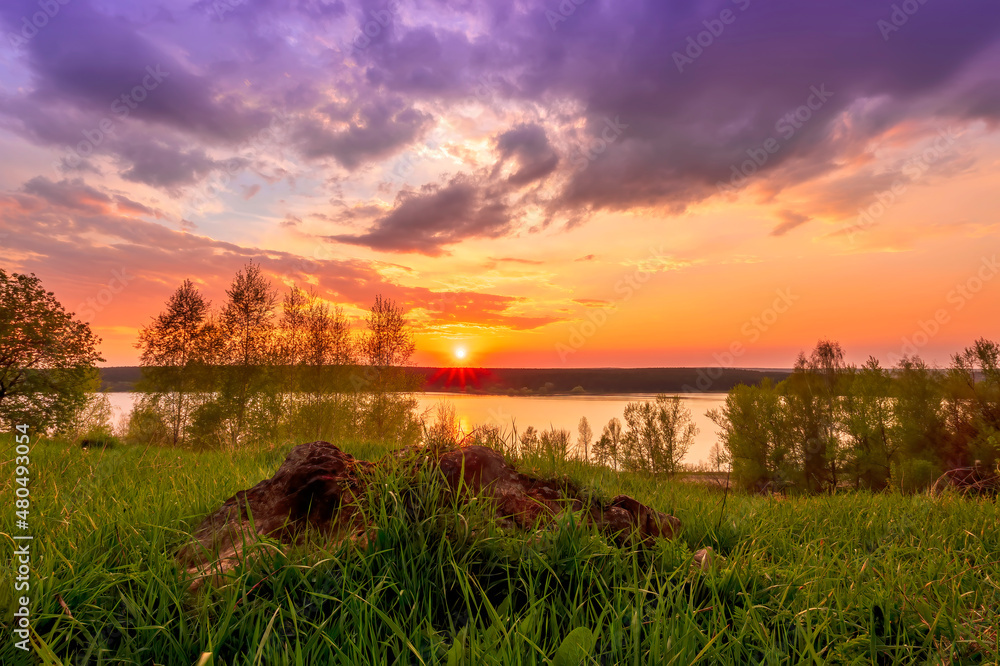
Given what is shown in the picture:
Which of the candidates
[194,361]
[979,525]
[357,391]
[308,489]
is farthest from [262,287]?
[979,525]

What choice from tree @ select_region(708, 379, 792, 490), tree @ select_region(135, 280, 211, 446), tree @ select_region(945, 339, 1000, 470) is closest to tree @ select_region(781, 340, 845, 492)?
tree @ select_region(708, 379, 792, 490)

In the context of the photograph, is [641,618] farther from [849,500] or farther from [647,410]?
[647,410]

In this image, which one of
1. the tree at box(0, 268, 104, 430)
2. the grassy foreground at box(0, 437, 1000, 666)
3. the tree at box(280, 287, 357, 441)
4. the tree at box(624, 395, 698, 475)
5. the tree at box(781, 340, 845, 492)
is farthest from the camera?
the tree at box(624, 395, 698, 475)

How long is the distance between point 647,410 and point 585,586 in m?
66.1

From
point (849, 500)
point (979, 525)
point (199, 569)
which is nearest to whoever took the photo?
point (199, 569)

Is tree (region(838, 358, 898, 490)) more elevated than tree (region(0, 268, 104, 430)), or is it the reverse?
tree (region(0, 268, 104, 430))

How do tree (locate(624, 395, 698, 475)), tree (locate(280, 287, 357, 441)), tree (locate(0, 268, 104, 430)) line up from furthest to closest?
tree (locate(624, 395, 698, 475)), tree (locate(280, 287, 357, 441)), tree (locate(0, 268, 104, 430))

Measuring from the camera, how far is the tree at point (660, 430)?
202ft

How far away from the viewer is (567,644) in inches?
87.9

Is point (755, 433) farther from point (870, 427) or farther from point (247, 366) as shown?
point (247, 366)

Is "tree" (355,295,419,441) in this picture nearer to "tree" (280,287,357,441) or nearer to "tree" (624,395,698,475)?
"tree" (280,287,357,441)

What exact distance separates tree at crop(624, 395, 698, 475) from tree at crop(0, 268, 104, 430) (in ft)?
187

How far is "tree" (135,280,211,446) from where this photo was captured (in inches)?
1603

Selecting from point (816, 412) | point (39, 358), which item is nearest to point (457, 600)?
point (39, 358)
